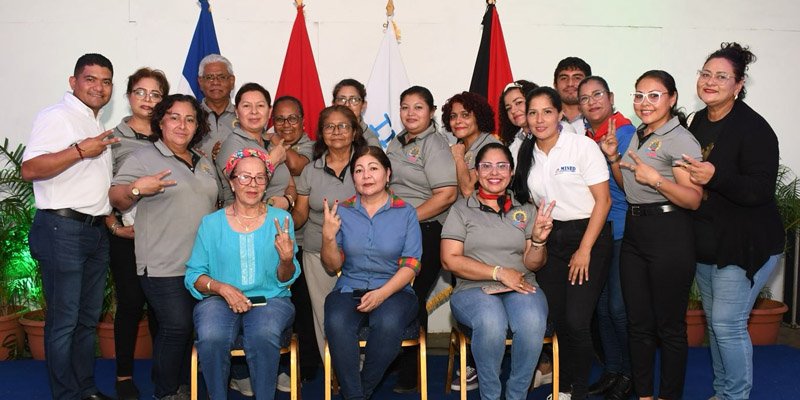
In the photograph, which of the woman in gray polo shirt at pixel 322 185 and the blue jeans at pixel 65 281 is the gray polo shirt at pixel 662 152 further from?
the blue jeans at pixel 65 281

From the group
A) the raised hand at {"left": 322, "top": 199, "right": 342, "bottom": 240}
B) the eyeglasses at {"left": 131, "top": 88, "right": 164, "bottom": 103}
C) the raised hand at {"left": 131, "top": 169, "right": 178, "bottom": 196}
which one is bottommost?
the raised hand at {"left": 322, "top": 199, "right": 342, "bottom": 240}

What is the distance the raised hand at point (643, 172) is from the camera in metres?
3.03

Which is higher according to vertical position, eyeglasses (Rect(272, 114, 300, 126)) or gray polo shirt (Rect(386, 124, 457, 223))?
eyeglasses (Rect(272, 114, 300, 126))

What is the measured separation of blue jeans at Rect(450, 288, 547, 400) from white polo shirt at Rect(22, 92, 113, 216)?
6.33ft

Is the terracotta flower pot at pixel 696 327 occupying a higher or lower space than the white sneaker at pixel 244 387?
higher

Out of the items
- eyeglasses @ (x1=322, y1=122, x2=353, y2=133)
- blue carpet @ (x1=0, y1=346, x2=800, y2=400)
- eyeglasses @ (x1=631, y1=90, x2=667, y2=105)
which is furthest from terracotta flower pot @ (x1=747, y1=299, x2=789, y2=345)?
eyeglasses @ (x1=322, y1=122, x2=353, y2=133)

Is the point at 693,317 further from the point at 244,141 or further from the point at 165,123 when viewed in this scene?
the point at 165,123

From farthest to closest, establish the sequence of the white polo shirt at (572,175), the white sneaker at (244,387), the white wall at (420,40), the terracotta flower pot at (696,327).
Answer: the white wall at (420,40), the terracotta flower pot at (696,327), the white sneaker at (244,387), the white polo shirt at (572,175)

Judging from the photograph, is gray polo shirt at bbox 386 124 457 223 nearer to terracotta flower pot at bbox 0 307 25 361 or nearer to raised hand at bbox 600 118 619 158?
raised hand at bbox 600 118 619 158

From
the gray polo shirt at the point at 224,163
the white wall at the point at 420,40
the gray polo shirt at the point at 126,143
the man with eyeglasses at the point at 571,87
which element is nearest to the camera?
the gray polo shirt at the point at 126,143

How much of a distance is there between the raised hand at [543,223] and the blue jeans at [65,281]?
7.08 ft

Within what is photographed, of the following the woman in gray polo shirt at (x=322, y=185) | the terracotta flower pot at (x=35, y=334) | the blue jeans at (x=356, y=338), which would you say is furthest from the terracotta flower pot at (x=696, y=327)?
the terracotta flower pot at (x=35, y=334)

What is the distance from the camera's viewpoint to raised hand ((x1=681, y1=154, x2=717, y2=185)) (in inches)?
115

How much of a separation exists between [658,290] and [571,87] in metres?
1.46
